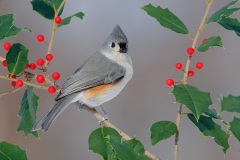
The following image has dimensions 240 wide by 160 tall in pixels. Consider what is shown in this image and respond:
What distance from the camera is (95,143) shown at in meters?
1.41

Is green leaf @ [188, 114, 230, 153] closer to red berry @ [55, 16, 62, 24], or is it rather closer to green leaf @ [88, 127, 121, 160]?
green leaf @ [88, 127, 121, 160]

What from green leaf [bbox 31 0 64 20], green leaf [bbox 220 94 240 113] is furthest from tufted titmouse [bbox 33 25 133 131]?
green leaf [bbox 220 94 240 113]

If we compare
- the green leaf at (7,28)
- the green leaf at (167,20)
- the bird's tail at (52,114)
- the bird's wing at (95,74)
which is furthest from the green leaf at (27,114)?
the green leaf at (167,20)

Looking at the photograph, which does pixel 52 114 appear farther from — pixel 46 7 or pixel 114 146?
pixel 114 146

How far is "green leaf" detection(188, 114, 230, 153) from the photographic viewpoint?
4.58ft

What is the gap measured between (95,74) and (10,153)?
2.97ft

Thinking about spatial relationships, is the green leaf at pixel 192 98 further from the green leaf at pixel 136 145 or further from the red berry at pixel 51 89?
the red berry at pixel 51 89

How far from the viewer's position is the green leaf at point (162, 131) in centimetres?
137

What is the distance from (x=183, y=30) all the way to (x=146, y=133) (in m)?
2.32

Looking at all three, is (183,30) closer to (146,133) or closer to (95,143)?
(95,143)

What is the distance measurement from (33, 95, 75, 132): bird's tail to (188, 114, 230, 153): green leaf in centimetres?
52

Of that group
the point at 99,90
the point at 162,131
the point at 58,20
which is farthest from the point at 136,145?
the point at 99,90

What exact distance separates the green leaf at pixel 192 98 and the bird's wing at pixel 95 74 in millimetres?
684

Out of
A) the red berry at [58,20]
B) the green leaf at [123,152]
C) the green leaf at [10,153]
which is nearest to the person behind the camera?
the green leaf at [123,152]
